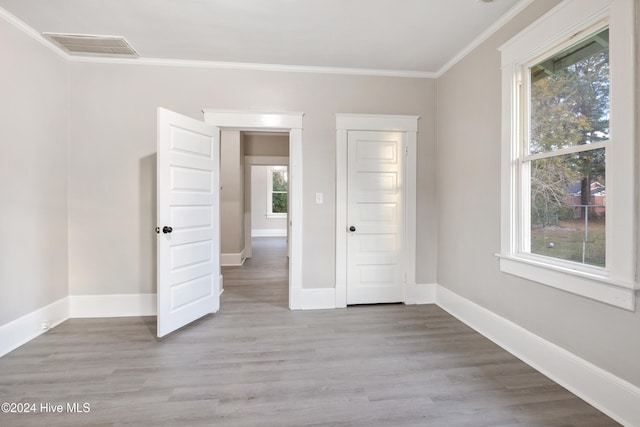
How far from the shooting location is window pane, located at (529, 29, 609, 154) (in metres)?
1.85

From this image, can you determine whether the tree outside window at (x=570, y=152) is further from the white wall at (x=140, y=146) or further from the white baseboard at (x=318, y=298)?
the white baseboard at (x=318, y=298)

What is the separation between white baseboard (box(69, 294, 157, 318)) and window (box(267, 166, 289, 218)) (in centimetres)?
774

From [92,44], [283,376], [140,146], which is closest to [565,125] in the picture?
[283,376]

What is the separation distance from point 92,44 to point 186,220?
73.9 inches

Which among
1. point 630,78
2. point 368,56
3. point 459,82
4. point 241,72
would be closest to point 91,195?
point 241,72

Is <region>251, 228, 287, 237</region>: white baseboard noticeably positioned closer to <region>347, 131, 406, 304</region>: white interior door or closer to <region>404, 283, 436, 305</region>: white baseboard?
<region>347, 131, 406, 304</region>: white interior door

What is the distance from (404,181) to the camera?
3.60 metres

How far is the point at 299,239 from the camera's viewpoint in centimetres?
348

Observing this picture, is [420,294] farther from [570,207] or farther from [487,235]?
[570,207]

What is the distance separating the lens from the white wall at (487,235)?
1785 mm

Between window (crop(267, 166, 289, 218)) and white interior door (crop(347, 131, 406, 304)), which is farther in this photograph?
window (crop(267, 166, 289, 218))

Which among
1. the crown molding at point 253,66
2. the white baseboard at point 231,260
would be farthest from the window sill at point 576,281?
the white baseboard at point 231,260

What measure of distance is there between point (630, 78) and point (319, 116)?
2.51 metres

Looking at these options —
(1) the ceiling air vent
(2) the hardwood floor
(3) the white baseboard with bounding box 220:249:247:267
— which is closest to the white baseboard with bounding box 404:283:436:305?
(2) the hardwood floor
